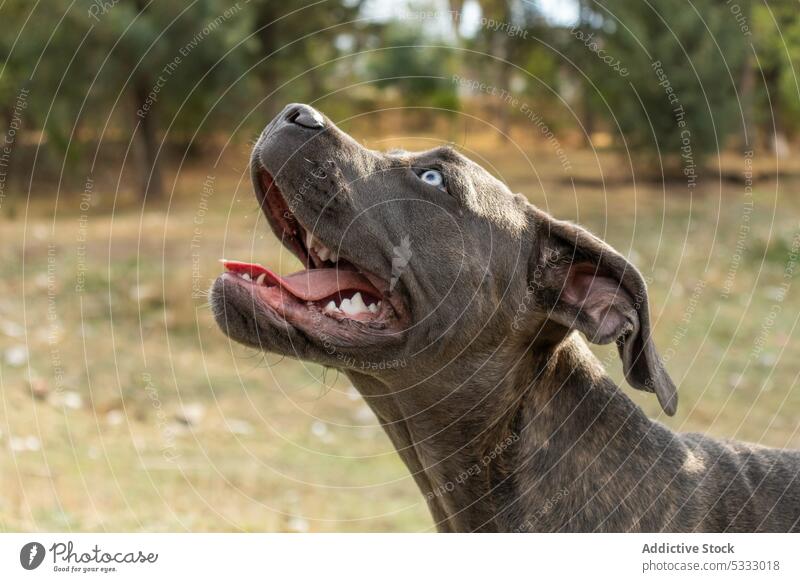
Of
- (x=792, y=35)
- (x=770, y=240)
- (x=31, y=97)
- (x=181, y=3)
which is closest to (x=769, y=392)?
(x=770, y=240)

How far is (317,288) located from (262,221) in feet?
28.9

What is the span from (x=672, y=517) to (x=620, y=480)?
28cm

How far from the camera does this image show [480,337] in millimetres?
4711

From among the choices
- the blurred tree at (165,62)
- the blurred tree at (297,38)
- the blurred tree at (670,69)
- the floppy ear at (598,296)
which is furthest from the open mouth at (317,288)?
the blurred tree at (297,38)

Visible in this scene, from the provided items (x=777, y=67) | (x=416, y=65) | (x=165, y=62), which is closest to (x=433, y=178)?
(x=165, y=62)

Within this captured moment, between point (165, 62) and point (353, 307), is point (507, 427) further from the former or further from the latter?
point (165, 62)

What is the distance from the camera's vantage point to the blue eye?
185 inches

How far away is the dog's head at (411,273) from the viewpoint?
4430 mm

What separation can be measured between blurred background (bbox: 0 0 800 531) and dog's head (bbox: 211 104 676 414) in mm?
798

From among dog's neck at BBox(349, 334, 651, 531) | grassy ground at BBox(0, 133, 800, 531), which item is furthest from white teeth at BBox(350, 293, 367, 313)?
grassy ground at BBox(0, 133, 800, 531)

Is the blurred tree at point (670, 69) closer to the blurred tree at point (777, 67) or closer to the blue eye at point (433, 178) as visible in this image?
the blurred tree at point (777, 67)

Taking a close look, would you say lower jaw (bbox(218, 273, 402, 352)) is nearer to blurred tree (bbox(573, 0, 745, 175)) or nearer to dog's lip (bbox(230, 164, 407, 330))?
dog's lip (bbox(230, 164, 407, 330))

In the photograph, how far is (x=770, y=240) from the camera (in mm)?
15797

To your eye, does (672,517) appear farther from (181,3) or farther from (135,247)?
(181,3)
